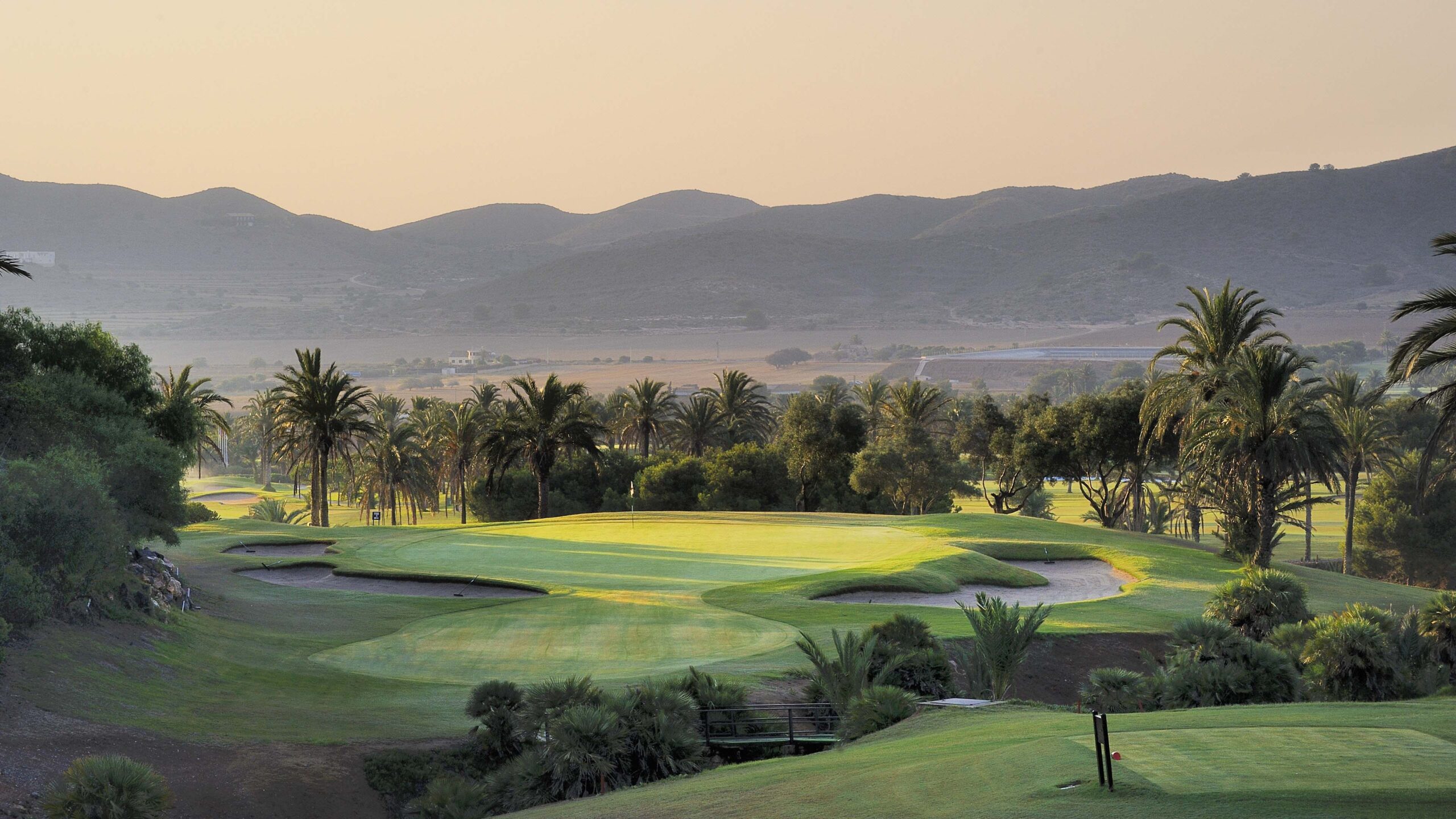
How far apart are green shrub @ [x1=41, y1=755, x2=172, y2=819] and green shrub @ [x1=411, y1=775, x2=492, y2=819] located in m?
3.17

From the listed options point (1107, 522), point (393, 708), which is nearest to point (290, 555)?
point (393, 708)

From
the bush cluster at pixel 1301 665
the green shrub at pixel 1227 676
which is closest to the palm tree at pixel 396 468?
the bush cluster at pixel 1301 665

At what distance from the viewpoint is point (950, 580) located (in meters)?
31.7

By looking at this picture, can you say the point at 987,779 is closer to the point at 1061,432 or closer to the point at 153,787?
the point at 153,787

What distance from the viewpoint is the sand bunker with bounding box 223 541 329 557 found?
37906mm

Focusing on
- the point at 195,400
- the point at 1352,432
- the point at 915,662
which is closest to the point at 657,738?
the point at 915,662

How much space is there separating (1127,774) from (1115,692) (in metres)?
8.03

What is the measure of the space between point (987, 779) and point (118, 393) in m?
27.2

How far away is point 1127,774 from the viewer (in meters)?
9.47

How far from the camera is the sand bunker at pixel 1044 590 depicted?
29688mm

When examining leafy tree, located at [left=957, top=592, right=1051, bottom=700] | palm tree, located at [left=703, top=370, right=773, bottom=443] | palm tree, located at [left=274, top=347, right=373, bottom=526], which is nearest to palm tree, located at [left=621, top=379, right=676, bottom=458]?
palm tree, located at [left=703, top=370, right=773, bottom=443]

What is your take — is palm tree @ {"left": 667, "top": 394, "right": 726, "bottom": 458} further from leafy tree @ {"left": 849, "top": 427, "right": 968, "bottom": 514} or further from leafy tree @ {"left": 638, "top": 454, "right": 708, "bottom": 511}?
leafy tree @ {"left": 849, "top": 427, "right": 968, "bottom": 514}

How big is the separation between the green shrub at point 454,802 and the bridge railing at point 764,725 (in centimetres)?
320

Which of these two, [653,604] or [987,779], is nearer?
[987,779]
